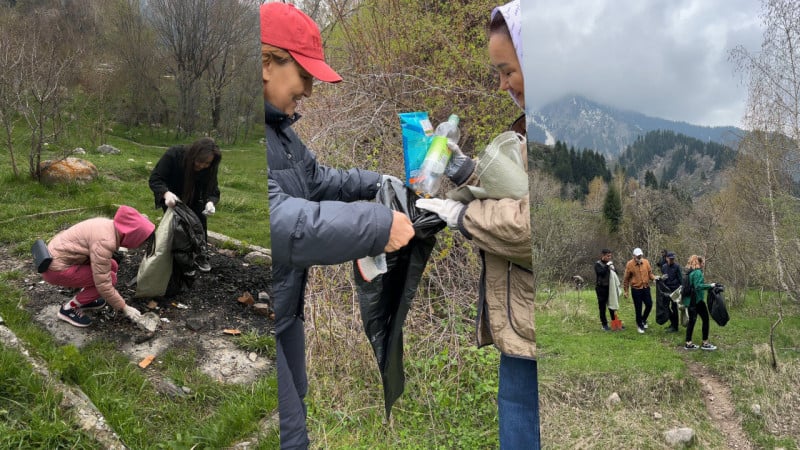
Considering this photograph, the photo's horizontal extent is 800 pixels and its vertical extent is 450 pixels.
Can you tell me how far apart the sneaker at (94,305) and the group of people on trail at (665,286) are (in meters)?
1.49

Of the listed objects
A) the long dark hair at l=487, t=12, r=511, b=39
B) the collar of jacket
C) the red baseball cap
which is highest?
the long dark hair at l=487, t=12, r=511, b=39

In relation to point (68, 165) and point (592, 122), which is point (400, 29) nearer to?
Answer: point (592, 122)

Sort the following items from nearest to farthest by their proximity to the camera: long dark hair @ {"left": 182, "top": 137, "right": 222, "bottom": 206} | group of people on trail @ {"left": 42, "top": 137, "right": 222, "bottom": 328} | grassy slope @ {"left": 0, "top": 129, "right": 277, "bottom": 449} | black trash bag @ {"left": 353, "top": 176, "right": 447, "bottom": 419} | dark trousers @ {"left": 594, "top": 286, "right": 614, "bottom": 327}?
grassy slope @ {"left": 0, "top": 129, "right": 277, "bottom": 449} → group of people on trail @ {"left": 42, "top": 137, "right": 222, "bottom": 328} → long dark hair @ {"left": 182, "top": 137, "right": 222, "bottom": 206} → black trash bag @ {"left": 353, "top": 176, "right": 447, "bottom": 419} → dark trousers @ {"left": 594, "top": 286, "right": 614, "bottom": 327}

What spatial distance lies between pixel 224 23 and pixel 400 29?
50 centimetres

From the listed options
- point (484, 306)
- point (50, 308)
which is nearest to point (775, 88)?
point (484, 306)

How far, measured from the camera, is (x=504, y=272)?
151cm

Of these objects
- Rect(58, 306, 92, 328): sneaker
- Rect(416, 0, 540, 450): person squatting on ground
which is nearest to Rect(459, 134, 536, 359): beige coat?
Rect(416, 0, 540, 450): person squatting on ground

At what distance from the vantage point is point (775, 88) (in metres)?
1.49

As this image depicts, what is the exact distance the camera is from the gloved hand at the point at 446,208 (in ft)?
4.66

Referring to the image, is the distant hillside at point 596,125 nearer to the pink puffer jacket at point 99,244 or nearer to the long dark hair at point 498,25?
the long dark hair at point 498,25

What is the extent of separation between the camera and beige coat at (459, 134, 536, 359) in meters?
1.44

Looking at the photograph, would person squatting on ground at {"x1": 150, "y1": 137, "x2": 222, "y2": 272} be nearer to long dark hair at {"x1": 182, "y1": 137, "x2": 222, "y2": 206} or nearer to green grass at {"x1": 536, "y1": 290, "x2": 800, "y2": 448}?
long dark hair at {"x1": 182, "y1": 137, "x2": 222, "y2": 206}

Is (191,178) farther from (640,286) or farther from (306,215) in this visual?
(640,286)

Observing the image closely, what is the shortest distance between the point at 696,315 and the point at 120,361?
1662 millimetres
